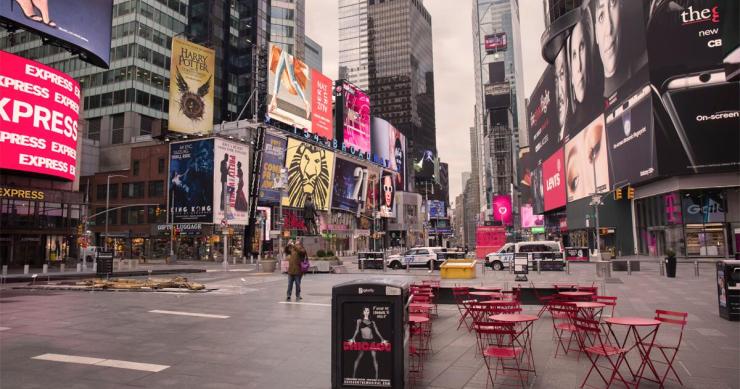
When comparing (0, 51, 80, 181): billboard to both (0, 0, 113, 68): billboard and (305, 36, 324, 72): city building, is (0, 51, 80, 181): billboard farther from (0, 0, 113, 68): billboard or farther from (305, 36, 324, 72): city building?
(305, 36, 324, 72): city building

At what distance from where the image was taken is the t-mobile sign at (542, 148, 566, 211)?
76.4 m

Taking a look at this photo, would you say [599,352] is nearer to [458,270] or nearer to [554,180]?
[458,270]

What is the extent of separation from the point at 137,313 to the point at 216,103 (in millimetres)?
84792

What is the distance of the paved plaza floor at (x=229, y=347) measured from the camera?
22.8ft

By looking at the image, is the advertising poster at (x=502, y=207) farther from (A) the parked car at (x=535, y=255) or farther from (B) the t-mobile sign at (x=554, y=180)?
(A) the parked car at (x=535, y=255)

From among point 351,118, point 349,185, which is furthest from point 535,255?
point 351,118

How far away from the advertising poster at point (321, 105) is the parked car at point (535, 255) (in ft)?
165

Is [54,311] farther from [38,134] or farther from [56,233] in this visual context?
[56,233]

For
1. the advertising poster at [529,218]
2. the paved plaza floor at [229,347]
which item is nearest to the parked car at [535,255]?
the paved plaza floor at [229,347]

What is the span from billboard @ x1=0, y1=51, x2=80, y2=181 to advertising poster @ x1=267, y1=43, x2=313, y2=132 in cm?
2768

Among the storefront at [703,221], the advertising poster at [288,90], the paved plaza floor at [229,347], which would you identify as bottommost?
the paved plaza floor at [229,347]

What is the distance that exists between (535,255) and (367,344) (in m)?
29.0

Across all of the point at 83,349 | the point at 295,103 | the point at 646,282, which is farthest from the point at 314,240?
the point at 295,103

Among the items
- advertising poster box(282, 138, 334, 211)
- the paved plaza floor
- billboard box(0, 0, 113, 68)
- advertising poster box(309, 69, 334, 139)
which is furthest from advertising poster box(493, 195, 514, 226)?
the paved plaza floor
